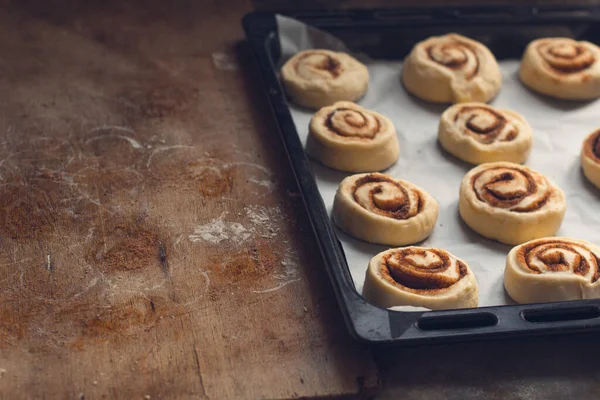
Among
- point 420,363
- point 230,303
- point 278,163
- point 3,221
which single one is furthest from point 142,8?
point 420,363

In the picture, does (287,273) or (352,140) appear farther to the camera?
(352,140)

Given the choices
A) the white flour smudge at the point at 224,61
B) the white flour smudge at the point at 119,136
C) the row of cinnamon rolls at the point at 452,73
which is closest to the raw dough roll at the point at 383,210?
the row of cinnamon rolls at the point at 452,73

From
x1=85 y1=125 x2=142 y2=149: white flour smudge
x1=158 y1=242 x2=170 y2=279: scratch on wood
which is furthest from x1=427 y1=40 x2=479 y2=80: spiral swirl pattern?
x1=158 y1=242 x2=170 y2=279: scratch on wood

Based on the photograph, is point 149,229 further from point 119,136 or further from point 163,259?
point 119,136

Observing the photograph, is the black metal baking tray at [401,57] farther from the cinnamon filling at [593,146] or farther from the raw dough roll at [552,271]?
the cinnamon filling at [593,146]

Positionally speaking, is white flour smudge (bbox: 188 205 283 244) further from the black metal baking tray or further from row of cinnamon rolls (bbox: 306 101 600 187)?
row of cinnamon rolls (bbox: 306 101 600 187)

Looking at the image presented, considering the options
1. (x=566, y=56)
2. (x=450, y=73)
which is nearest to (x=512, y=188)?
(x=450, y=73)

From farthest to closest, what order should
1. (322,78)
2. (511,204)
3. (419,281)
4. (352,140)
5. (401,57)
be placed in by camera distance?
(401,57) < (322,78) < (352,140) < (511,204) < (419,281)
